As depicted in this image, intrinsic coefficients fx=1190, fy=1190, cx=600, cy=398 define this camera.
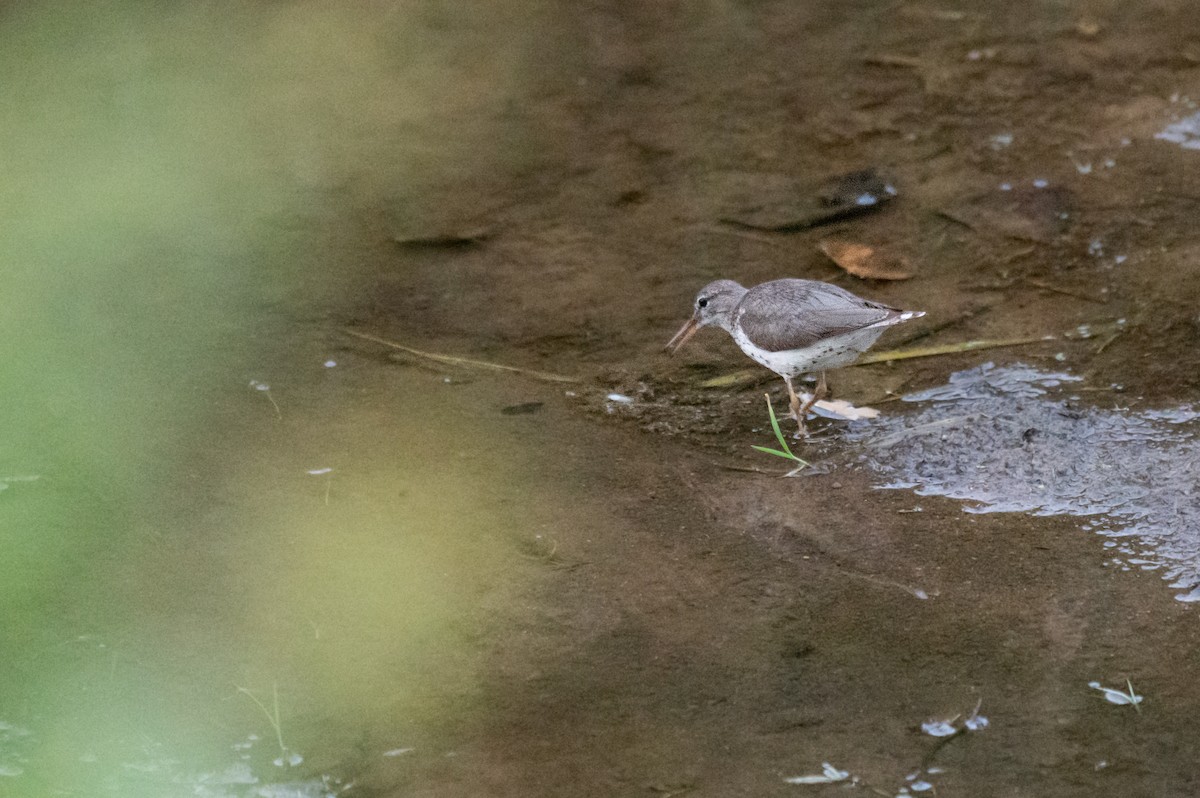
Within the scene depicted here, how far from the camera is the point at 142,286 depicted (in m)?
6.76

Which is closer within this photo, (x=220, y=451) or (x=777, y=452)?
(x=777, y=452)

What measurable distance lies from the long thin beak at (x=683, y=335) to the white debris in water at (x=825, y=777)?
107 inches

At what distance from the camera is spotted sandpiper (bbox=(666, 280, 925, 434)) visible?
17.3ft

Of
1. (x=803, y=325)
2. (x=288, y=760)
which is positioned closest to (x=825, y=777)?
(x=288, y=760)

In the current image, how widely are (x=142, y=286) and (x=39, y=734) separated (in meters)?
3.37

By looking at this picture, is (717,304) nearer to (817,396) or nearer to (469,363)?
(817,396)

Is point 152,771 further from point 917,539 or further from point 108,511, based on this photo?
point 917,539

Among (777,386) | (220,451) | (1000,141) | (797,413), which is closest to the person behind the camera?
(220,451)

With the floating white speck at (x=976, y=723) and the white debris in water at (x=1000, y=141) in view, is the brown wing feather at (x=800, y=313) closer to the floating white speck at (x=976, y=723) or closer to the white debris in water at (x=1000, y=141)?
the floating white speck at (x=976, y=723)

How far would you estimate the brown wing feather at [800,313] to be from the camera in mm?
5277

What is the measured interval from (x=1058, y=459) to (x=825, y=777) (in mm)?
2038

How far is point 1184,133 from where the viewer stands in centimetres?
754

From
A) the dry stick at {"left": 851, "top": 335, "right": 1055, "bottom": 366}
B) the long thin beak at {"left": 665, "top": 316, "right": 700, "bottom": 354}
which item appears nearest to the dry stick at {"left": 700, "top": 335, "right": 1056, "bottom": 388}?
the dry stick at {"left": 851, "top": 335, "right": 1055, "bottom": 366}

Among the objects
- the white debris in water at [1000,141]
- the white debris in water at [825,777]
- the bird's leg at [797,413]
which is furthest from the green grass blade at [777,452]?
the white debris in water at [1000,141]
